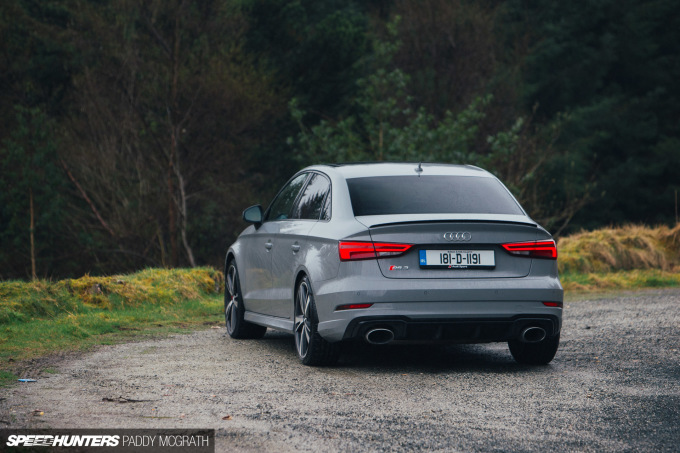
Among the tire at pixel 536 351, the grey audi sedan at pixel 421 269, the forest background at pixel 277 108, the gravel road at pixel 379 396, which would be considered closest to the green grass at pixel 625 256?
the gravel road at pixel 379 396

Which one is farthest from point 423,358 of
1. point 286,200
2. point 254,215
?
point 254,215

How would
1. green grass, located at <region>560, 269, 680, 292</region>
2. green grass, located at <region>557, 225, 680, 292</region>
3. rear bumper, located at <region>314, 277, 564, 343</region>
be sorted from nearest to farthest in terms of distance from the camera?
rear bumper, located at <region>314, 277, 564, 343</region> < green grass, located at <region>560, 269, 680, 292</region> < green grass, located at <region>557, 225, 680, 292</region>

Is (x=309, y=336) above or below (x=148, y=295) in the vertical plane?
above

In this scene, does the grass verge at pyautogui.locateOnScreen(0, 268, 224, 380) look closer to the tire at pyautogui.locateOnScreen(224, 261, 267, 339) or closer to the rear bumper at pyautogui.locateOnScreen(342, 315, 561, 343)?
the tire at pyautogui.locateOnScreen(224, 261, 267, 339)

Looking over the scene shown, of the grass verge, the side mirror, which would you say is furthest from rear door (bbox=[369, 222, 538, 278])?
the grass verge

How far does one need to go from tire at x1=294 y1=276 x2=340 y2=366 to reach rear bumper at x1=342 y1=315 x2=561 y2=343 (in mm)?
404

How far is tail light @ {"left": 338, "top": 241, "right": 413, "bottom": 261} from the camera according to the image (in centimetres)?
728

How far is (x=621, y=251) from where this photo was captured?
60.1 feet

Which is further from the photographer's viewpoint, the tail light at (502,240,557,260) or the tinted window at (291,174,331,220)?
the tinted window at (291,174,331,220)

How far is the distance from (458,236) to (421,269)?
0.37 m

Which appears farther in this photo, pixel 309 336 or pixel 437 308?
pixel 309 336

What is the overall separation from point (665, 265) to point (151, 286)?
1001 centimetres

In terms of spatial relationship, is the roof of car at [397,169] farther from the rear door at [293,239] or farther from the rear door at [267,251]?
the rear door at [267,251]

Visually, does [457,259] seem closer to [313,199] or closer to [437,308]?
[437,308]
